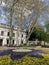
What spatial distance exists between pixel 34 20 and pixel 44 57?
19.3 m

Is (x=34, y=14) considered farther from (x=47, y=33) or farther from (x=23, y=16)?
(x=47, y=33)

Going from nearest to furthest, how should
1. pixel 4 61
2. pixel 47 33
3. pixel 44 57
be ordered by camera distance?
pixel 4 61
pixel 44 57
pixel 47 33

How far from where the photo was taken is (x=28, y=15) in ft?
89.9

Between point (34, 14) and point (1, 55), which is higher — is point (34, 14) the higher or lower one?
the higher one

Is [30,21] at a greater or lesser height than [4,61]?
greater

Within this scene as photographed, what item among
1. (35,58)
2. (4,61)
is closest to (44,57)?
(35,58)

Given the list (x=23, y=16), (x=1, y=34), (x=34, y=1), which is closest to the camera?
(x=34, y=1)

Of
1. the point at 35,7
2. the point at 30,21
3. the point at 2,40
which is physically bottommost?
the point at 2,40

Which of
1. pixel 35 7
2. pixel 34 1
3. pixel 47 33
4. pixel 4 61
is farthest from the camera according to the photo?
pixel 47 33

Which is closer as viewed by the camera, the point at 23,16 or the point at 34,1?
the point at 34,1

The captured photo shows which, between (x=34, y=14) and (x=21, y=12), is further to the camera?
(x=34, y=14)

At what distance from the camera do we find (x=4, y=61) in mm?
8391

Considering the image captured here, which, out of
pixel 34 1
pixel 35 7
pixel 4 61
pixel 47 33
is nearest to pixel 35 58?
pixel 4 61

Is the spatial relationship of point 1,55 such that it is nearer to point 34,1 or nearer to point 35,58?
point 35,58
